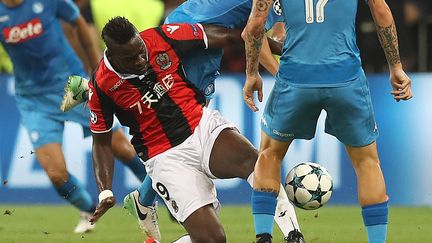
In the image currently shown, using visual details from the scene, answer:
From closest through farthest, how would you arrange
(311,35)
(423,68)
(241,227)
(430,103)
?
(311,35), (241,227), (430,103), (423,68)

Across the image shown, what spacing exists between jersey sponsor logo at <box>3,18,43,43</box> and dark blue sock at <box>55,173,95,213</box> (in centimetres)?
135

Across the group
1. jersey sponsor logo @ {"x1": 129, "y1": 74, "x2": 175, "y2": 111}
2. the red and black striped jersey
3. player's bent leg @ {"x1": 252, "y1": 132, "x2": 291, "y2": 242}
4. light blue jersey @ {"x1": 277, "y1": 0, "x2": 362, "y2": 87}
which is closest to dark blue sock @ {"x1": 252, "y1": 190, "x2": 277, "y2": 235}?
player's bent leg @ {"x1": 252, "y1": 132, "x2": 291, "y2": 242}

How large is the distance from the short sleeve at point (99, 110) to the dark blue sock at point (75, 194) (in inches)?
107

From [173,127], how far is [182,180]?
39 centimetres

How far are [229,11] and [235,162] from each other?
1254 mm

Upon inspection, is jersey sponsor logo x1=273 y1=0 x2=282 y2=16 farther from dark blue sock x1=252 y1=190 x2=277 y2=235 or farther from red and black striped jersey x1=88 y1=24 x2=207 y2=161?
dark blue sock x1=252 y1=190 x2=277 y2=235

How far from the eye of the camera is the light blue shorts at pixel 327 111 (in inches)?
273

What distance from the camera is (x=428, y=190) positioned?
498 inches

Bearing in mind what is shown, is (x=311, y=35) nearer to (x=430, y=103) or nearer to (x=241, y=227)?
(x=241, y=227)

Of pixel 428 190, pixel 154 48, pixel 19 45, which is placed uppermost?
pixel 154 48

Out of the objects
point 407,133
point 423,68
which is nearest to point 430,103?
point 407,133

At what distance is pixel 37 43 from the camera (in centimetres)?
1050

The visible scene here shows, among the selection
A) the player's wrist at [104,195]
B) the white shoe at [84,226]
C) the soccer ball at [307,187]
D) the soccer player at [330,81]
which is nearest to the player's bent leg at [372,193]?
the soccer player at [330,81]

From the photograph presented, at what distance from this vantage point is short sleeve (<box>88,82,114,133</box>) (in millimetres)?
7422
